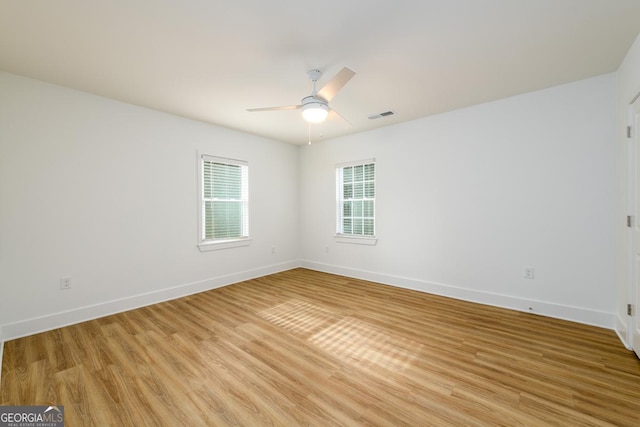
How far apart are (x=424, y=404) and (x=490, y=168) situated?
2983mm

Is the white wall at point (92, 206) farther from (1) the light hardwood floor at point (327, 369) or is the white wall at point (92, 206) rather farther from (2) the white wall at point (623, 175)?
(2) the white wall at point (623, 175)

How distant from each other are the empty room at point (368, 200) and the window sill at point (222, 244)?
3cm

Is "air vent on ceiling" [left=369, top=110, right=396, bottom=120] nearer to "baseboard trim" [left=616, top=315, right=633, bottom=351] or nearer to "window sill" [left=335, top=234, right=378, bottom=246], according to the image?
"window sill" [left=335, top=234, right=378, bottom=246]

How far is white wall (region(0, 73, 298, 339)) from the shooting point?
8.88 ft

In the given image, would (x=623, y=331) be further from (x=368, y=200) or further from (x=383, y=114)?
(x=383, y=114)

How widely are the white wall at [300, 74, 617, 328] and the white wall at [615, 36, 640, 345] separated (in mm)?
103

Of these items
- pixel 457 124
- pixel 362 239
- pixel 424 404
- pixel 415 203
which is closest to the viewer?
pixel 424 404

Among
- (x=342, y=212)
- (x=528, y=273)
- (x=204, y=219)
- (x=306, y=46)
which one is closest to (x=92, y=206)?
(x=204, y=219)

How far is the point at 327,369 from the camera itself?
2137 mm

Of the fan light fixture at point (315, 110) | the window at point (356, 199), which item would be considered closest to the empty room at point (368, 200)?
the fan light fixture at point (315, 110)

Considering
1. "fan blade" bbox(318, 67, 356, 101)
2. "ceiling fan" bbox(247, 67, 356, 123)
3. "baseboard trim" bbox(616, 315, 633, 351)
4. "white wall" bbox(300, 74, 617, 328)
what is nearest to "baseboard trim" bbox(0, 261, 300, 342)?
"white wall" bbox(300, 74, 617, 328)

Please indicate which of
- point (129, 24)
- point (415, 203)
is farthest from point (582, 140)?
point (129, 24)

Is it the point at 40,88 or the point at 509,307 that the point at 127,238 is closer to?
the point at 40,88

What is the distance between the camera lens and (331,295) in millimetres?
3979
